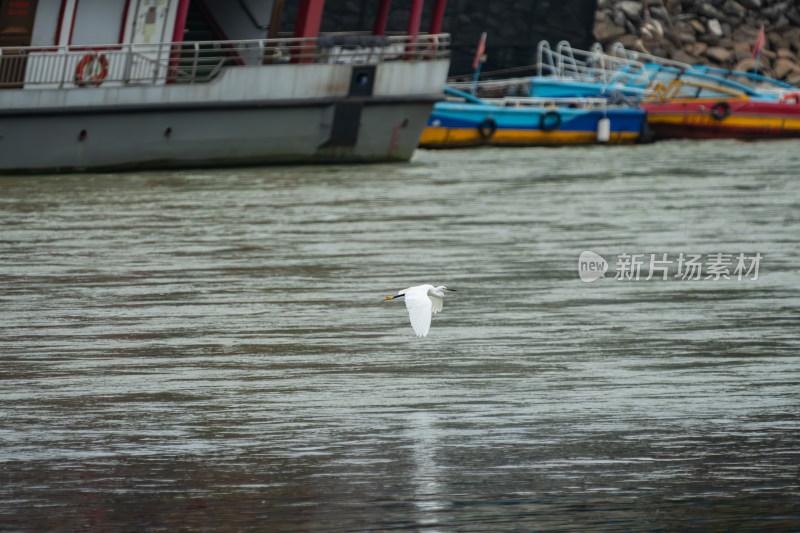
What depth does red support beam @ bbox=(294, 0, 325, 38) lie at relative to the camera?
2347 cm

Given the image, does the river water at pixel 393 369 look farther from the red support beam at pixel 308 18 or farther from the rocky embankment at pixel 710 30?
the rocky embankment at pixel 710 30

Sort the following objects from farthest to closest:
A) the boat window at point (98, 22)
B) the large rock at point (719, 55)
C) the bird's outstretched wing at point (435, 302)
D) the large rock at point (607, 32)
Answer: the large rock at point (719, 55) → the large rock at point (607, 32) → the boat window at point (98, 22) → the bird's outstretched wing at point (435, 302)

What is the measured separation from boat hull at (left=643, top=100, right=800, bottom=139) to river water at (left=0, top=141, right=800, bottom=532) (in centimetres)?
1175

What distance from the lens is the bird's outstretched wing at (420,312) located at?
821 cm

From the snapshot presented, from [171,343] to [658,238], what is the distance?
266 inches

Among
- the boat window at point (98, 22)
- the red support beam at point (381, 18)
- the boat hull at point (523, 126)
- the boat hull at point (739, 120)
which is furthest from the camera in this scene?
the boat hull at point (739, 120)

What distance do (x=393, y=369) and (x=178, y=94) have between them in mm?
13680

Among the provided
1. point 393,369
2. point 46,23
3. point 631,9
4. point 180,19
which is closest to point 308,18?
point 180,19

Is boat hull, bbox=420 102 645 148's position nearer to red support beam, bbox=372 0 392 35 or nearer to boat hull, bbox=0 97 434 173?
red support beam, bbox=372 0 392 35

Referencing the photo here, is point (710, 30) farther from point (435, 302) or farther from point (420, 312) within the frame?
point (420, 312)

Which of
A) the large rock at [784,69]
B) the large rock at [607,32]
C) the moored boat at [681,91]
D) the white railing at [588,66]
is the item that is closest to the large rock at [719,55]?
the large rock at [784,69]

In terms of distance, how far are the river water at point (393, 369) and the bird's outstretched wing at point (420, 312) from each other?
1.27 feet

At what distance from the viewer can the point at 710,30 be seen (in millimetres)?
37656

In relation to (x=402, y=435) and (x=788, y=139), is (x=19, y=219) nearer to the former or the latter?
(x=402, y=435)
